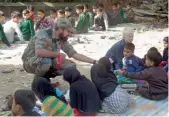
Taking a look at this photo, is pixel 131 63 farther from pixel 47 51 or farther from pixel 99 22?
pixel 99 22

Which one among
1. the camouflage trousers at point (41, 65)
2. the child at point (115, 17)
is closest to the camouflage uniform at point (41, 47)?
the camouflage trousers at point (41, 65)

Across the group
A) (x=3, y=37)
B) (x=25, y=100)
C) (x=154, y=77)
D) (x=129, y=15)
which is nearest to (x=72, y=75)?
(x=25, y=100)

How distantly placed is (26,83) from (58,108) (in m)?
2.33

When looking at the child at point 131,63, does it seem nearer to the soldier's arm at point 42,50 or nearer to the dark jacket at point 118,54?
the dark jacket at point 118,54

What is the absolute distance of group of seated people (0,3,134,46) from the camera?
9.20 meters

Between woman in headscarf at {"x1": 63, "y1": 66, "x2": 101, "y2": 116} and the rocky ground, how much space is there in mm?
1325

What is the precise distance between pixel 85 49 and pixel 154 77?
393cm

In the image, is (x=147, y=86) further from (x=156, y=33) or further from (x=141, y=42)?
(x=156, y=33)

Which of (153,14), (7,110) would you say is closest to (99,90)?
(7,110)

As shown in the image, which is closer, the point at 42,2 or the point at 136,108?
the point at 136,108

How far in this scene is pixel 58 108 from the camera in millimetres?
3732

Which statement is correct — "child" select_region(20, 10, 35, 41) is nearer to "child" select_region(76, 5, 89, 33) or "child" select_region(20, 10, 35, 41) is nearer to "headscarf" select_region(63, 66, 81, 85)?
"child" select_region(76, 5, 89, 33)

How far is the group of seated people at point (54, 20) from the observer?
920 cm

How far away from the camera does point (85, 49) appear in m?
8.52
